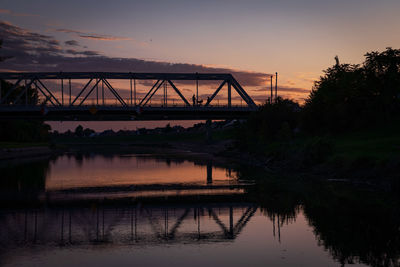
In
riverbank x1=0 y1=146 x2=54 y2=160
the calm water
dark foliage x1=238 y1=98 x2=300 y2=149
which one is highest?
dark foliage x1=238 y1=98 x2=300 y2=149

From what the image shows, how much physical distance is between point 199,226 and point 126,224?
3652 mm

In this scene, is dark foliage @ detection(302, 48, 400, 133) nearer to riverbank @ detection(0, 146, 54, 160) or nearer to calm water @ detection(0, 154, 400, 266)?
calm water @ detection(0, 154, 400, 266)

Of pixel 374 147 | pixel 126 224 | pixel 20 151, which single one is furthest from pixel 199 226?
pixel 20 151

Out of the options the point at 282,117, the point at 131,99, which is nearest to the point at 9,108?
the point at 131,99

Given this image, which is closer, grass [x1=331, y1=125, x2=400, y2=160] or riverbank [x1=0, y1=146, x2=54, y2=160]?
grass [x1=331, y1=125, x2=400, y2=160]

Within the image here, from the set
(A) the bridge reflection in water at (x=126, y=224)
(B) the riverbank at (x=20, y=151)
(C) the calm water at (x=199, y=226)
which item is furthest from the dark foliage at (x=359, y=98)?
(B) the riverbank at (x=20, y=151)

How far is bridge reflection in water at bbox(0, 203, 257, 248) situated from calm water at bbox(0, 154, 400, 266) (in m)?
0.05

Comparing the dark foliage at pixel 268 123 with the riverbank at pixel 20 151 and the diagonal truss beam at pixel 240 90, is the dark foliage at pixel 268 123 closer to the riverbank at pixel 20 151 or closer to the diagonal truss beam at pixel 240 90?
the diagonal truss beam at pixel 240 90

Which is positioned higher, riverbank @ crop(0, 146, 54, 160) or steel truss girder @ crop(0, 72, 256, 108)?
steel truss girder @ crop(0, 72, 256, 108)

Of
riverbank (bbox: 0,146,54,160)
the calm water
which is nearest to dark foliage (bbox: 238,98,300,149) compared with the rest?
riverbank (bbox: 0,146,54,160)

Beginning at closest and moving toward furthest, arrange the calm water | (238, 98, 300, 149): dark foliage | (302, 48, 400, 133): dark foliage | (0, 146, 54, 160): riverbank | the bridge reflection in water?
the calm water → the bridge reflection in water → (302, 48, 400, 133): dark foliage → (238, 98, 300, 149): dark foliage → (0, 146, 54, 160): riverbank

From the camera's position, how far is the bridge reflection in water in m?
20.7

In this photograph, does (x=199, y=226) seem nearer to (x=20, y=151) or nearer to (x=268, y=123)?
(x=268, y=123)

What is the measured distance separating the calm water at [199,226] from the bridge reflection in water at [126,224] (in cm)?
5
